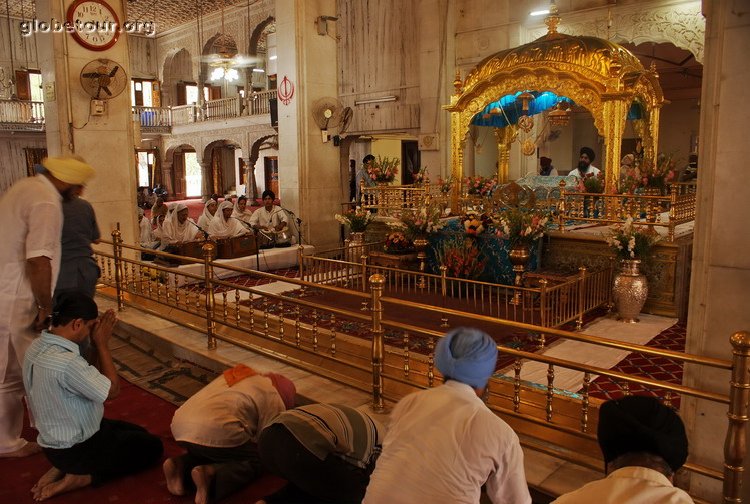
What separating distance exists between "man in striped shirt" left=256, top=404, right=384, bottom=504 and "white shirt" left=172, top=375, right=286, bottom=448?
377 mm

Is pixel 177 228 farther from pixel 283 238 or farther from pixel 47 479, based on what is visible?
pixel 47 479

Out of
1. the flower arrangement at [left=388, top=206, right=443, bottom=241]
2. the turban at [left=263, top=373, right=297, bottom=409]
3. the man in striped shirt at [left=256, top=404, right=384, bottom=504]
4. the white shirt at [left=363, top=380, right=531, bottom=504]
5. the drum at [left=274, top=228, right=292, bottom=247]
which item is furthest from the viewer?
the drum at [left=274, top=228, right=292, bottom=247]

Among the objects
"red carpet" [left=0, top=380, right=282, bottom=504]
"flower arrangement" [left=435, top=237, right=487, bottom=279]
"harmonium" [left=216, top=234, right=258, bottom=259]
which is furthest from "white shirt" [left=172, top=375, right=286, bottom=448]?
"harmonium" [left=216, top=234, right=258, bottom=259]

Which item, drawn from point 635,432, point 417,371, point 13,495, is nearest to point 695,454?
point 635,432

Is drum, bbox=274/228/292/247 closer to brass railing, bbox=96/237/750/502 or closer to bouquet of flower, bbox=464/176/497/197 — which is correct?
bouquet of flower, bbox=464/176/497/197

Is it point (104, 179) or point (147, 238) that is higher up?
point (104, 179)

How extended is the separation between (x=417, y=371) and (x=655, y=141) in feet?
23.5

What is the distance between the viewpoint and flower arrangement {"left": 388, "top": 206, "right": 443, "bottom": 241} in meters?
8.66

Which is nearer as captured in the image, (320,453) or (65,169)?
(320,453)

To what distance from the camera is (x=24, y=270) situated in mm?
3625

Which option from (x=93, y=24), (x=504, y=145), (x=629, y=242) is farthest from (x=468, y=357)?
(x=504, y=145)

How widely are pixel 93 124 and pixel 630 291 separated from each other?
23.7ft

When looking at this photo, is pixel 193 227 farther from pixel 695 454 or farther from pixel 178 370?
pixel 695 454

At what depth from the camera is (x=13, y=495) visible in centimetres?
323
